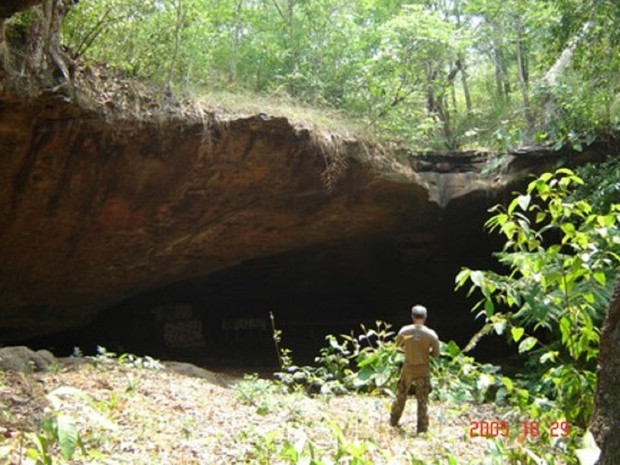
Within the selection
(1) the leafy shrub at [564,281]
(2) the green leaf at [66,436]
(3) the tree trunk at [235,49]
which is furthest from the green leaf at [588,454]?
(3) the tree trunk at [235,49]

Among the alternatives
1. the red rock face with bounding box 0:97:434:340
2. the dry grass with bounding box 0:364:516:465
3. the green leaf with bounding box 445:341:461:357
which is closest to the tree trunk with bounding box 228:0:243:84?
the red rock face with bounding box 0:97:434:340

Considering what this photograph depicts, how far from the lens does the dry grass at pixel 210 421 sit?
4117 mm

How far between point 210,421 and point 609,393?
321cm

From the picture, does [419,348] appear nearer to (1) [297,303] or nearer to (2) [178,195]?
(2) [178,195]

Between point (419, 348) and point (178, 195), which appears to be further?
point (178, 195)

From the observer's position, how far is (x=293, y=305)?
1445 cm

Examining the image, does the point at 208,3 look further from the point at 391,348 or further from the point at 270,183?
the point at 391,348

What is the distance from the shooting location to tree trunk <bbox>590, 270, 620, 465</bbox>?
133 inches

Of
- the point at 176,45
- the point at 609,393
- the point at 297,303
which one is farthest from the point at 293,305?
the point at 609,393

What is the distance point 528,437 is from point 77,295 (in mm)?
8059

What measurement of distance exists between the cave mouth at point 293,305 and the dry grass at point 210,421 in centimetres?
541

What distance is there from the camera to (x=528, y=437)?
408 centimetres

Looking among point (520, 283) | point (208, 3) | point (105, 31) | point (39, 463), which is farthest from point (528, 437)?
point (208, 3)

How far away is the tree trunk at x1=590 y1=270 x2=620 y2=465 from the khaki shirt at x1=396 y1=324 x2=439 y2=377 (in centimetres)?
194
